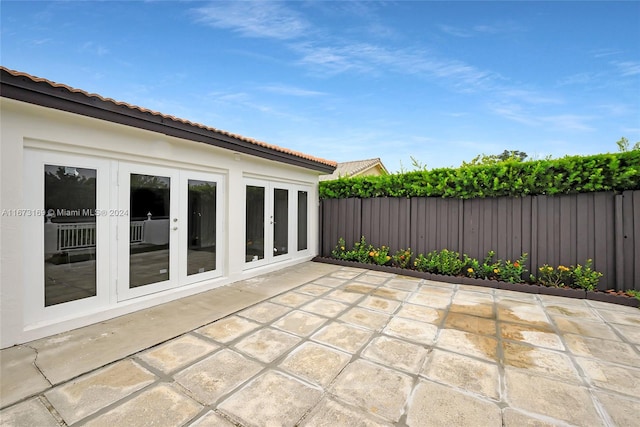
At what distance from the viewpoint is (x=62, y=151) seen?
10.3 ft

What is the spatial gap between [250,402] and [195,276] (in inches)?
123

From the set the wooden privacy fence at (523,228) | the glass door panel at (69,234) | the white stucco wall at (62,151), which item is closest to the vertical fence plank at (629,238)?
the wooden privacy fence at (523,228)

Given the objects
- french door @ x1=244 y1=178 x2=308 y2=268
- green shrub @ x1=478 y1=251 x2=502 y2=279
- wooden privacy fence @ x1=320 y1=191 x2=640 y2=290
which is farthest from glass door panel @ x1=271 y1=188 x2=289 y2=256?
green shrub @ x1=478 y1=251 x2=502 y2=279

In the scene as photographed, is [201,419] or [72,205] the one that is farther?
[72,205]

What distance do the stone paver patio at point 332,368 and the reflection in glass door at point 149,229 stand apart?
0.58 meters

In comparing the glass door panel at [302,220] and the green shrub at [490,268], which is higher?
the glass door panel at [302,220]

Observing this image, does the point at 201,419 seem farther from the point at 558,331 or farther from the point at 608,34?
the point at 608,34

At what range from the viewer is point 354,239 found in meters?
7.30

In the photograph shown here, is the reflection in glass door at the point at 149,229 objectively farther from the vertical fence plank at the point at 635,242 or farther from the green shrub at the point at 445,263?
the vertical fence plank at the point at 635,242

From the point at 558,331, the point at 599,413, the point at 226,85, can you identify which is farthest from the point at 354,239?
the point at 226,85

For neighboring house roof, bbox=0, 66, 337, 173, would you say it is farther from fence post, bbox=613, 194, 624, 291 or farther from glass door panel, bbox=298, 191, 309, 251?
fence post, bbox=613, 194, 624, 291

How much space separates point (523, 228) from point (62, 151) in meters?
7.45

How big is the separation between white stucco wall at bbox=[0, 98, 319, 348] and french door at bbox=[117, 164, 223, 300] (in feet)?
0.48

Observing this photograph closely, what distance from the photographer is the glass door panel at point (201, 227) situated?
14.8 feet
